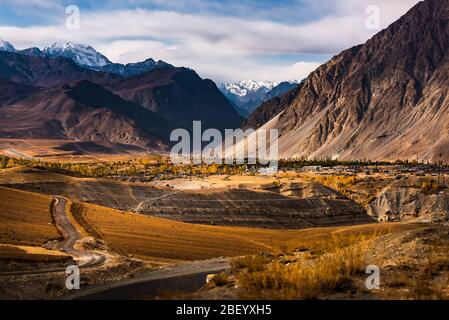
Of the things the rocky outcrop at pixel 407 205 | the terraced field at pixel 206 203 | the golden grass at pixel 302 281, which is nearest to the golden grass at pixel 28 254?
the golden grass at pixel 302 281

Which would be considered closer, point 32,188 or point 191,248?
point 191,248

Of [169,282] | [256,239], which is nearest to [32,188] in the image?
[256,239]

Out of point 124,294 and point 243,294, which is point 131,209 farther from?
point 243,294

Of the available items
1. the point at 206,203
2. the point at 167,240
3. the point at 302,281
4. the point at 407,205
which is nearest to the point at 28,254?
the point at 167,240

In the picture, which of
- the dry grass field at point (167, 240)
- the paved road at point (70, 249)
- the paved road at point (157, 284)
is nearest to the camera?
the paved road at point (157, 284)

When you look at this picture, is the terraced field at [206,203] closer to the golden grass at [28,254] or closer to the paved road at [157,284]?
the golden grass at [28,254]
